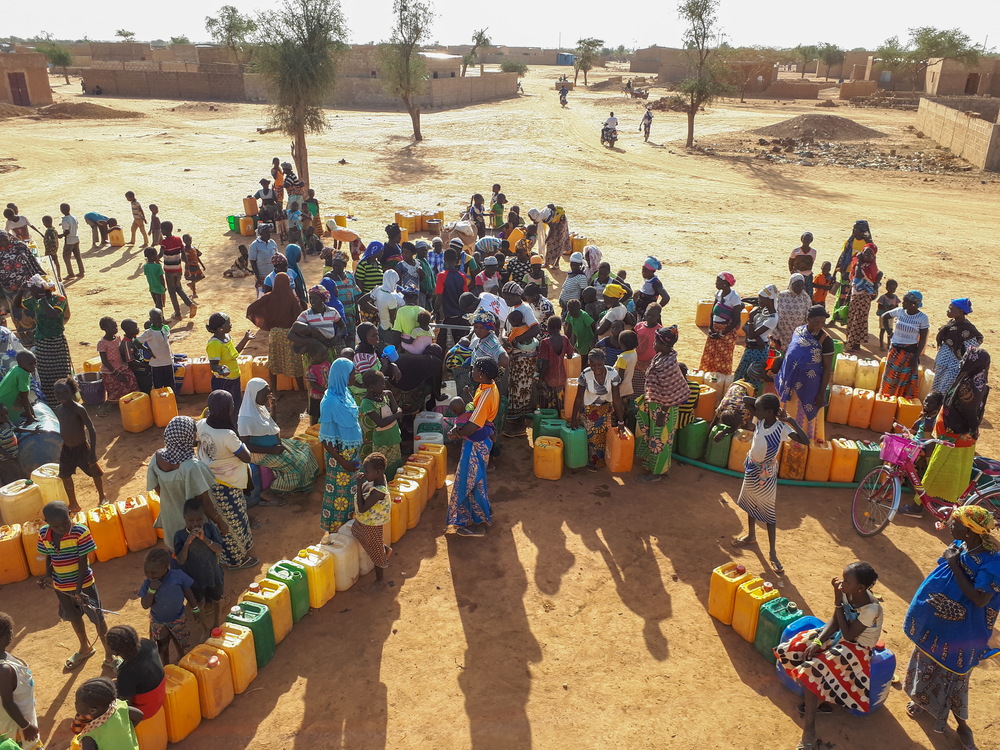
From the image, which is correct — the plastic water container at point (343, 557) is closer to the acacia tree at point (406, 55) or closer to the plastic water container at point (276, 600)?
the plastic water container at point (276, 600)

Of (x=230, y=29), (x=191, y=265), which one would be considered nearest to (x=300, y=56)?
(x=191, y=265)

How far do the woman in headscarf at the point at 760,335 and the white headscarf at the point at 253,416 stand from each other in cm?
562

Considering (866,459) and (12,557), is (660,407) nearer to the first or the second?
(866,459)

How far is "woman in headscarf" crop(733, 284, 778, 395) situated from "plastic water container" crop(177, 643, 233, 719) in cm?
641

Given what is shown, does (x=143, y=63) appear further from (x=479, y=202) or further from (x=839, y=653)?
(x=839, y=653)

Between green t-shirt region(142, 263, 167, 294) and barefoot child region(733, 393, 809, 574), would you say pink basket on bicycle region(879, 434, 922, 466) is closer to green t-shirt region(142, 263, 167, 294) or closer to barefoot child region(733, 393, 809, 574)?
barefoot child region(733, 393, 809, 574)

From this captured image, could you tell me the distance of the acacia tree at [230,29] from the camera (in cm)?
5504

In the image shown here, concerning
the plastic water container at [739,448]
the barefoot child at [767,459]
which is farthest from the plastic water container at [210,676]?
the plastic water container at [739,448]

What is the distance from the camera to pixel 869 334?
11867mm

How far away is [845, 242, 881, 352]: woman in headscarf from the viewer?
416 inches

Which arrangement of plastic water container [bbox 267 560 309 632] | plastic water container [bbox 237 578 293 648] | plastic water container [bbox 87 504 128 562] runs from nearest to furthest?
plastic water container [bbox 237 578 293 648], plastic water container [bbox 267 560 309 632], plastic water container [bbox 87 504 128 562]

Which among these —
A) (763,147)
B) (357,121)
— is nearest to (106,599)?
(763,147)

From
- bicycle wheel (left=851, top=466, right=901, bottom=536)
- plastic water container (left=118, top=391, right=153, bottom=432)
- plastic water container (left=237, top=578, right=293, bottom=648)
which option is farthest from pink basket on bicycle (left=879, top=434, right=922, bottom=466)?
plastic water container (left=118, top=391, right=153, bottom=432)

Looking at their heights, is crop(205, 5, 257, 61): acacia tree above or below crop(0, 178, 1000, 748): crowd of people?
above
